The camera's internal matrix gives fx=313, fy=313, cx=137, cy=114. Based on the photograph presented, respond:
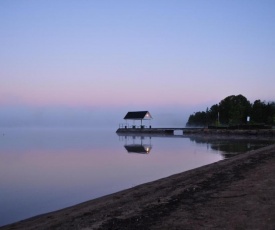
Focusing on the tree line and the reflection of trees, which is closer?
the reflection of trees

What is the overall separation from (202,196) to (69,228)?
3584mm

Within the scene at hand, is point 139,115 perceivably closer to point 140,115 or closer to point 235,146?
point 140,115

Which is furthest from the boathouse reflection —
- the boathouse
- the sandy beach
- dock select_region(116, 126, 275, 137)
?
the boathouse

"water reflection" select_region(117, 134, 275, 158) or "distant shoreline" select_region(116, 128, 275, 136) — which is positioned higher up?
"distant shoreline" select_region(116, 128, 275, 136)

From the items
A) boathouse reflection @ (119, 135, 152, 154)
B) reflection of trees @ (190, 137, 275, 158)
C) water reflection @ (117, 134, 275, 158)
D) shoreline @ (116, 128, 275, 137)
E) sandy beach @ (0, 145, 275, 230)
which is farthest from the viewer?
shoreline @ (116, 128, 275, 137)

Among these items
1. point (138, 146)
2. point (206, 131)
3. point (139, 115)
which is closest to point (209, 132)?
point (206, 131)

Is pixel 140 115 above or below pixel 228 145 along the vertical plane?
above

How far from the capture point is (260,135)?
57.0 m

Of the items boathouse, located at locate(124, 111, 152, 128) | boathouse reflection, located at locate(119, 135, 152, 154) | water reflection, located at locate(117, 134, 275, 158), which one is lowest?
boathouse reflection, located at locate(119, 135, 152, 154)

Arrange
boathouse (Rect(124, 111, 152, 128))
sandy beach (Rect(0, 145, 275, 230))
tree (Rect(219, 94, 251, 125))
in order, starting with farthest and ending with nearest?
boathouse (Rect(124, 111, 152, 128)) < tree (Rect(219, 94, 251, 125)) < sandy beach (Rect(0, 145, 275, 230))

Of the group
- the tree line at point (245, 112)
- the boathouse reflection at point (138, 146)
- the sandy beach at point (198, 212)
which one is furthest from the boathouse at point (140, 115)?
the sandy beach at point (198, 212)

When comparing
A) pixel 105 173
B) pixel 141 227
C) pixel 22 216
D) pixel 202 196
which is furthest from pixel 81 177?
pixel 141 227

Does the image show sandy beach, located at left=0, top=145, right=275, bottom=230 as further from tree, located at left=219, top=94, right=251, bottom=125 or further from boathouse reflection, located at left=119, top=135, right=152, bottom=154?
tree, located at left=219, top=94, right=251, bottom=125

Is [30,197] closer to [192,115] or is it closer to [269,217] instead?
[269,217]
